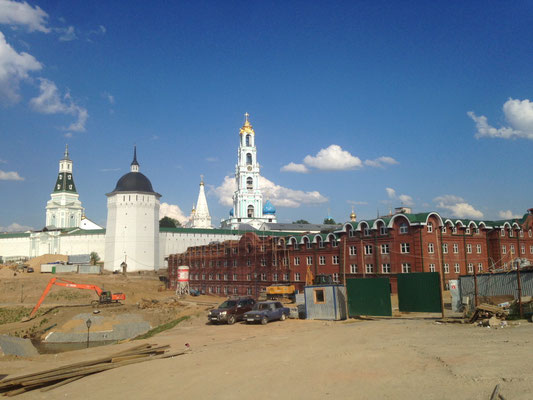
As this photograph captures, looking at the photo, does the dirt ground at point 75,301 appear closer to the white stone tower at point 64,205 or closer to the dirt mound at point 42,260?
the dirt mound at point 42,260

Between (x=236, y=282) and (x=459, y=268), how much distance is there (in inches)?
1196

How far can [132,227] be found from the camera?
88375 mm

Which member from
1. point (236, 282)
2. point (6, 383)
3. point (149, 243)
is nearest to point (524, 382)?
point (6, 383)

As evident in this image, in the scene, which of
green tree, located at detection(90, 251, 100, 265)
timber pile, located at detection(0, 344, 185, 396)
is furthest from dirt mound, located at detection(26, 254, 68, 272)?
timber pile, located at detection(0, 344, 185, 396)

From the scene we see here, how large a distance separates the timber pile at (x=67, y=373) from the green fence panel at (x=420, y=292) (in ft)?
44.6

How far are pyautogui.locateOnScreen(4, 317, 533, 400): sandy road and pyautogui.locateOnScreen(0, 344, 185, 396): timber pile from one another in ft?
1.52

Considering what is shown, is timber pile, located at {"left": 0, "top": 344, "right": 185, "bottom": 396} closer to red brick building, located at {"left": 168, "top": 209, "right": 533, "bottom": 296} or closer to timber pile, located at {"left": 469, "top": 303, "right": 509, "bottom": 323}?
timber pile, located at {"left": 469, "top": 303, "right": 509, "bottom": 323}

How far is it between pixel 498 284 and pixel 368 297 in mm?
7337

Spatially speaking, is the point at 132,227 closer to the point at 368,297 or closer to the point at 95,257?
the point at 95,257

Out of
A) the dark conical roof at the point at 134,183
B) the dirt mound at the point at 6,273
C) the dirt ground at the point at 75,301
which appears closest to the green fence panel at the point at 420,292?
the dirt ground at the point at 75,301

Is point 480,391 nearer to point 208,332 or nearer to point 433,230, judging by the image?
point 208,332

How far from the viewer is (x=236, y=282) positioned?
2475 inches

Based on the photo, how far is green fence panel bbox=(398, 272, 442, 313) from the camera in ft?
78.1

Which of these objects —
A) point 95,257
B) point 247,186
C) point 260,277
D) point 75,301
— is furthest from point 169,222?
point 260,277
